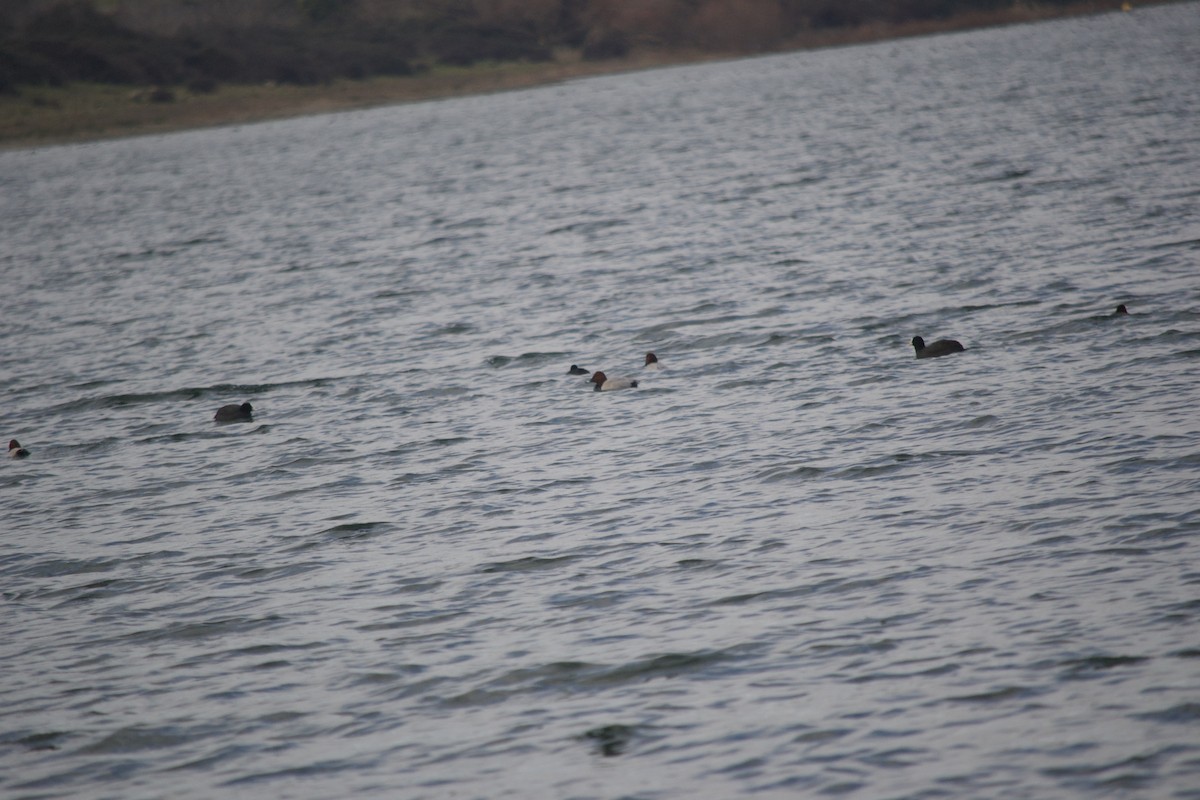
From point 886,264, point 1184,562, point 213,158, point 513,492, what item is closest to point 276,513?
point 513,492

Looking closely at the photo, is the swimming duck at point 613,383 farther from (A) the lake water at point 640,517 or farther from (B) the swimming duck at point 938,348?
(B) the swimming duck at point 938,348

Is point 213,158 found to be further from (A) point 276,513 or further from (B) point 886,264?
(A) point 276,513

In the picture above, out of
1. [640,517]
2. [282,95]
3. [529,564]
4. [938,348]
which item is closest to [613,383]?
[938,348]

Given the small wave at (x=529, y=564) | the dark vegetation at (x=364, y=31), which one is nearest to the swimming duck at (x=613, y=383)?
the small wave at (x=529, y=564)

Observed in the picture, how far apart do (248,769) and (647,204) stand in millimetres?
44823

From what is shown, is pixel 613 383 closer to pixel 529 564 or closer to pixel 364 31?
pixel 529 564

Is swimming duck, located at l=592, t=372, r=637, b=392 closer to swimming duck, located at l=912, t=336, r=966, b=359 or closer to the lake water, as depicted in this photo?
the lake water

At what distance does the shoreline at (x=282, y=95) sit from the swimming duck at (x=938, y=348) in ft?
379

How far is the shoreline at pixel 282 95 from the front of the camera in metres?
127

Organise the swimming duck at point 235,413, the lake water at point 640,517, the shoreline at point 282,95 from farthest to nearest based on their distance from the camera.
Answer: the shoreline at point 282,95 → the swimming duck at point 235,413 → the lake water at point 640,517

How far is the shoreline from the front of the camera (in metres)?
127

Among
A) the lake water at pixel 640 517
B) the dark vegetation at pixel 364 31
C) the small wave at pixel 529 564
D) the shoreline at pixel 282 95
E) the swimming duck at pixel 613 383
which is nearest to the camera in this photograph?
the lake water at pixel 640 517

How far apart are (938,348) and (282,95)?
128966mm

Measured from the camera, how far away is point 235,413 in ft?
79.3
